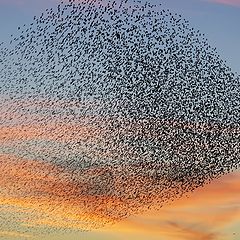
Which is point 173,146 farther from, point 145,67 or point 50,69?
point 50,69

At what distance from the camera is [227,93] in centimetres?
4903

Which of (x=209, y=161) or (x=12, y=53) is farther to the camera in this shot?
(x=209, y=161)

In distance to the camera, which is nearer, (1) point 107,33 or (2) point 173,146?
(1) point 107,33

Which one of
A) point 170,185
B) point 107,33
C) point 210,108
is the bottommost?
point 170,185

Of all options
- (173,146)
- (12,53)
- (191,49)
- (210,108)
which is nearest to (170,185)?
(173,146)

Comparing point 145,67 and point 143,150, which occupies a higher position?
point 145,67

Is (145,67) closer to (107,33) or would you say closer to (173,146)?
(107,33)

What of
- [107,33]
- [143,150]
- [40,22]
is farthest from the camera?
[143,150]

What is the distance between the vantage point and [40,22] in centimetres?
4359

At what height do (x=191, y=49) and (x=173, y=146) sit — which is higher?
(x=191, y=49)

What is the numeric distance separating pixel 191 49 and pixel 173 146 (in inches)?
294

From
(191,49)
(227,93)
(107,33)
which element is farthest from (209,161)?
(107,33)

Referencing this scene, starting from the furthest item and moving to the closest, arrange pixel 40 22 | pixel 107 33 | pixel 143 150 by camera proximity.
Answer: pixel 143 150
pixel 107 33
pixel 40 22

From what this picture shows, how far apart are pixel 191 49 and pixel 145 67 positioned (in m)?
3.32
